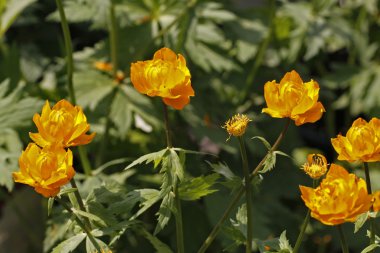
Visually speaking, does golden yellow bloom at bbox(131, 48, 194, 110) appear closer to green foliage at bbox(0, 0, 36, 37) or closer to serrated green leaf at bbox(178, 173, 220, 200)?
serrated green leaf at bbox(178, 173, 220, 200)

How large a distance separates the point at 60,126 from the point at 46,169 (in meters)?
0.08

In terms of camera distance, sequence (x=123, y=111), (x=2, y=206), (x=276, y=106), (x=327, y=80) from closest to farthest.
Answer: (x=276, y=106)
(x=123, y=111)
(x=327, y=80)
(x=2, y=206)

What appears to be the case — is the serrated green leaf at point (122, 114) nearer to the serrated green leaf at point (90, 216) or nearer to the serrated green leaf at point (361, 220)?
the serrated green leaf at point (90, 216)

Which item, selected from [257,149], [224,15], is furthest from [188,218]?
[224,15]

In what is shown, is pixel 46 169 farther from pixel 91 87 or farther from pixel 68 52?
pixel 91 87

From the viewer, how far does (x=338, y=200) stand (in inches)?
36.0

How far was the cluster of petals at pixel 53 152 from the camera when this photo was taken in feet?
3.19

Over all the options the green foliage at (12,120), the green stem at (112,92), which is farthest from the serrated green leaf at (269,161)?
the green stem at (112,92)

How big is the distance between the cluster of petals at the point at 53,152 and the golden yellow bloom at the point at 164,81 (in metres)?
0.10

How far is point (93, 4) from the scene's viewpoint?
5.52 feet

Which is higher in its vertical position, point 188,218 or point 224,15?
point 224,15

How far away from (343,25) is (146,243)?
0.91 metres

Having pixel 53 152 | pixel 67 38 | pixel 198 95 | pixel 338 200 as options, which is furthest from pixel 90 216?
pixel 198 95

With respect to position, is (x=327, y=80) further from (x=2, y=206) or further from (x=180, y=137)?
(x=2, y=206)
